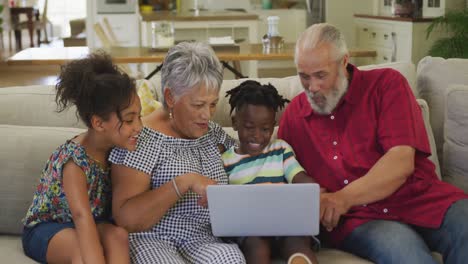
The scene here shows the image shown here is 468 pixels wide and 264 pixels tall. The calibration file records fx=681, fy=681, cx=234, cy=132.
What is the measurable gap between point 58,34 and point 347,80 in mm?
13064

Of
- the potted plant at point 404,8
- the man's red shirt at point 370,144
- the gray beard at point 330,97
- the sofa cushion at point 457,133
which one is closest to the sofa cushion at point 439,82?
the sofa cushion at point 457,133

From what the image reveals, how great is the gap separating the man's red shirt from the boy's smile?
0.20 m

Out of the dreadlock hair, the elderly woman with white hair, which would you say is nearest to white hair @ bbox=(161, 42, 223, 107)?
the elderly woman with white hair

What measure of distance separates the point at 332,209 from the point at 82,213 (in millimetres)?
738

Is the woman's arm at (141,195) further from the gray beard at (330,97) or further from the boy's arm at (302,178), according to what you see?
the gray beard at (330,97)

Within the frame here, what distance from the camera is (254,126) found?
2.14 m

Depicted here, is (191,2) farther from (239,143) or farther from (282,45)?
(239,143)

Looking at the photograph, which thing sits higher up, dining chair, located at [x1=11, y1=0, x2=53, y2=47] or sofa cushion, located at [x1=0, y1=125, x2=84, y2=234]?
dining chair, located at [x1=11, y1=0, x2=53, y2=47]

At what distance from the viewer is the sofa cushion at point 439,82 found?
264 centimetres

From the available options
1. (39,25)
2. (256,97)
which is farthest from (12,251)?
(39,25)

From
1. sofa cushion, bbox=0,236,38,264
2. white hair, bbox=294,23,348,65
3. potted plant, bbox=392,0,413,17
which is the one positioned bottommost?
sofa cushion, bbox=0,236,38,264

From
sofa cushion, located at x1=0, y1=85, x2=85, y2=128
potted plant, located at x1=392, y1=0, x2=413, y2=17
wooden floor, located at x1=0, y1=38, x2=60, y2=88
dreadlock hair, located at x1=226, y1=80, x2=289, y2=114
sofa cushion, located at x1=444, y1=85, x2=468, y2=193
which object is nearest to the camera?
dreadlock hair, located at x1=226, y1=80, x2=289, y2=114

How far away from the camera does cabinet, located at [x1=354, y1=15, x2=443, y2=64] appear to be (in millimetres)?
6070

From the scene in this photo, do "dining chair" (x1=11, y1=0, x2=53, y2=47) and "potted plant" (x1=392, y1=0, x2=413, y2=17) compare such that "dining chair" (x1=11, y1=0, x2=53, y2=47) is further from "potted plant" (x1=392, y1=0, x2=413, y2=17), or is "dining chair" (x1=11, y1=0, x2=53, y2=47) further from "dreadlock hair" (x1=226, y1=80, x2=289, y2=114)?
"dreadlock hair" (x1=226, y1=80, x2=289, y2=114)
